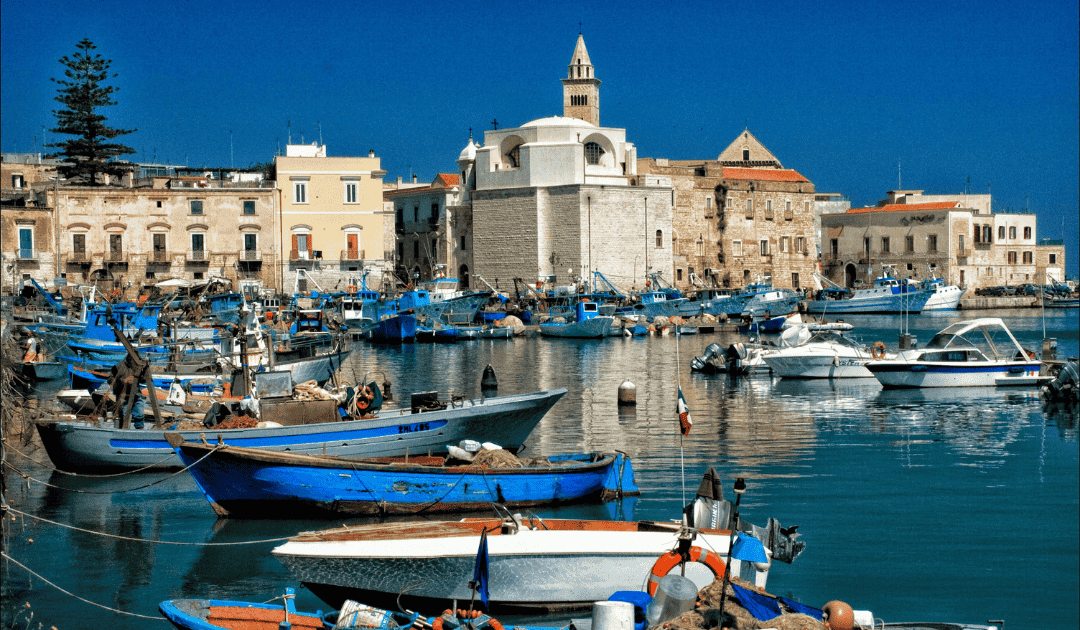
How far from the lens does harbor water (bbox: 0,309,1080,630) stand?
34.9 feet

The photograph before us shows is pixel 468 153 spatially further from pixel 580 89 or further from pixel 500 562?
pixel 500 562

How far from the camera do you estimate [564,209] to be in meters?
56.8

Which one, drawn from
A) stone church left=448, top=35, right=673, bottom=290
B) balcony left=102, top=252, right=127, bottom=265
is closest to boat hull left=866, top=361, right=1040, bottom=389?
stone church left=448, top=35, right=673, bottom=290

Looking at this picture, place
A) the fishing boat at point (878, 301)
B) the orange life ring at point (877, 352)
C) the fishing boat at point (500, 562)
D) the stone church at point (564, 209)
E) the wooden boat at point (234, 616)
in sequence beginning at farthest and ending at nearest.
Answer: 1. the fishing boat at point (878, 301)
2. the stone church at point (564, 209)
3. the orange life ring at point (877, 352)
4. the fishing boat at point (500, 562)
5. the wooden boat at point (234, 616)

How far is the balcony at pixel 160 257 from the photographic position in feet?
162

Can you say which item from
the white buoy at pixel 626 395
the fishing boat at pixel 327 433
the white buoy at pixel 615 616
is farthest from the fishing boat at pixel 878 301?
the white buoy at pixel 615 616

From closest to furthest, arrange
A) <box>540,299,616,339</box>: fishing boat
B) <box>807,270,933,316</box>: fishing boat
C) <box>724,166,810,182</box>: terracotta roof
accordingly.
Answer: <box>540,299,616,339</box>: fishing boat < <box>807,270,933,316</box>: fishing boat < <box>724,166,810,182</box>: terracotta roof

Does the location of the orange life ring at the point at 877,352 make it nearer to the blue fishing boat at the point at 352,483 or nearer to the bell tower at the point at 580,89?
the blue fishing boat at the point at 352,483

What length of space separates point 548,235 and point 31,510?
145 ft

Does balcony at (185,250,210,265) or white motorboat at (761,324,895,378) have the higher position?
balcony at (185,250,210,265)

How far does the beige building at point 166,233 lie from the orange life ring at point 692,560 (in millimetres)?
41532

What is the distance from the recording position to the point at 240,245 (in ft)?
166

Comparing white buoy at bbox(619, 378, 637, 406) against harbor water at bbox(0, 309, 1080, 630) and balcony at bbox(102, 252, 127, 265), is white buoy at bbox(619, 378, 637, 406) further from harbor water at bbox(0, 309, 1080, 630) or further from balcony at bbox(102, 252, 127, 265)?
balcony at bbox(102, 252, 127, 265)

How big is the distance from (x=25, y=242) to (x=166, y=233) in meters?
5.54
